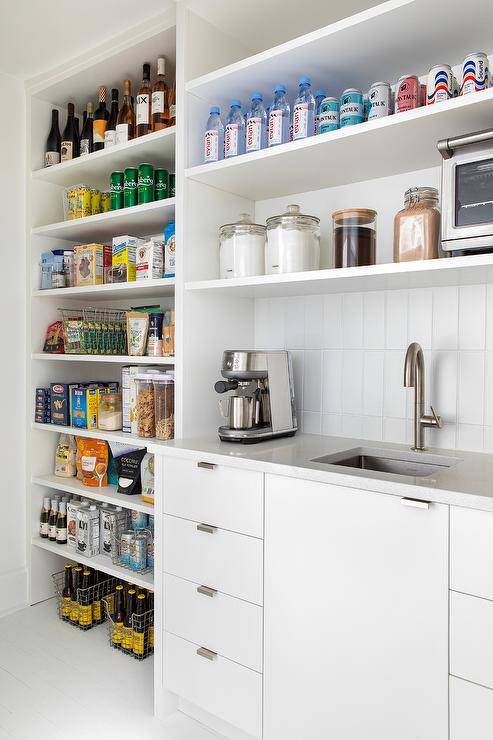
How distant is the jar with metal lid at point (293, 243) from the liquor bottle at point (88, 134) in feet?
3.90

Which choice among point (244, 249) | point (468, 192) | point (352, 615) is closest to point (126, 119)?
point (244, 249)

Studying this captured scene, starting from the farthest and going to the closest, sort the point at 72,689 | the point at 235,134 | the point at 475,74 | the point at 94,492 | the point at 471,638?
the point at 94,492, the point at 72,689, the point at 235,134, the point at 475,74, the point at 471,638

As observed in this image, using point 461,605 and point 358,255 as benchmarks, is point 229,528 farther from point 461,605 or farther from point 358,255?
point 358,255

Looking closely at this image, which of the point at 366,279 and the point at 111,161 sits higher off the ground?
the point at 111,161

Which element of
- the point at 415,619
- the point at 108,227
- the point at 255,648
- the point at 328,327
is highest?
the point at 108,227

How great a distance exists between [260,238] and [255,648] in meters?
1.35

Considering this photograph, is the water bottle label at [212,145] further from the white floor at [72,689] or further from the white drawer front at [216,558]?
the white floor at [72,689]

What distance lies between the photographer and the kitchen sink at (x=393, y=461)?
1.78m

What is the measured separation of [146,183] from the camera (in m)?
2.34

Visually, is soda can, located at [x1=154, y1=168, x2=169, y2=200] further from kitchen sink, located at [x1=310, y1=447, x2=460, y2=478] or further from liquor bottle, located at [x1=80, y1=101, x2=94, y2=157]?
kitchen sink, located at [x1=310, y1=447, x2=460, y2=478]

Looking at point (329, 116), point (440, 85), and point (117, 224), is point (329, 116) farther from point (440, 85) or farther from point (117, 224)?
point (117, 224)

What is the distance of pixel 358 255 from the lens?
1.76m

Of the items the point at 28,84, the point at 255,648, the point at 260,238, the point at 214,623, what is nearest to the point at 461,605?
the point at 255,648

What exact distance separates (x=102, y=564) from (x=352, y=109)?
1995 mm
